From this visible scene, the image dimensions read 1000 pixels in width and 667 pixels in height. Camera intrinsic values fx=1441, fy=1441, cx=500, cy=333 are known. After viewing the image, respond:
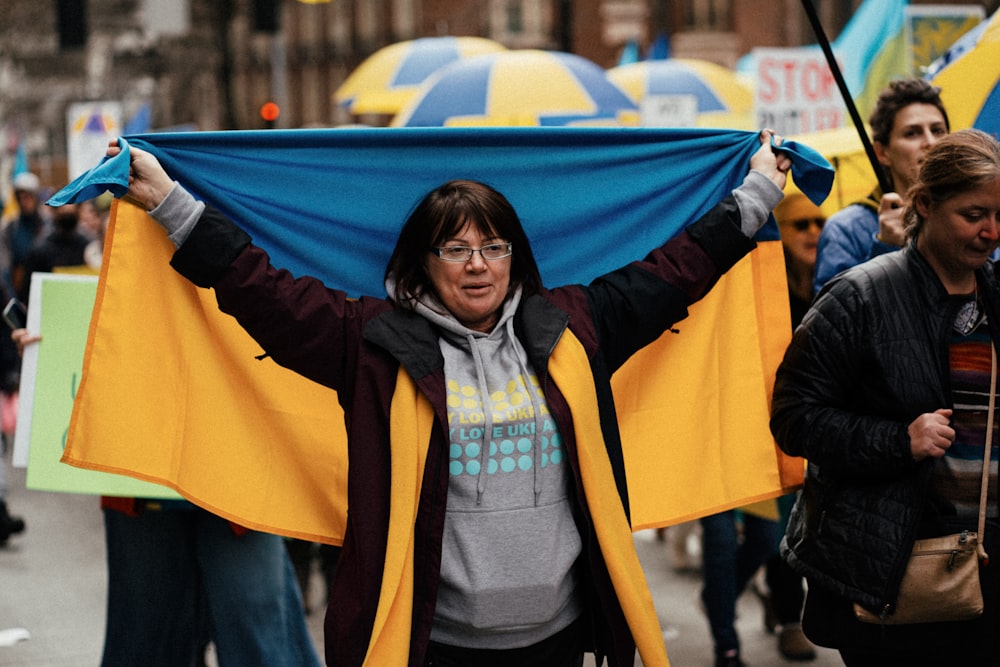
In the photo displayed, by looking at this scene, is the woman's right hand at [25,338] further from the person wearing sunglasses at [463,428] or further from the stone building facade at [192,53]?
the stone building facade at [192,53]

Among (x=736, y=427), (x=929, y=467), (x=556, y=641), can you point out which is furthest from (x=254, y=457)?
(x=929, y=467)

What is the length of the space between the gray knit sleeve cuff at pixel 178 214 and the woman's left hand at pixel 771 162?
4.90ft

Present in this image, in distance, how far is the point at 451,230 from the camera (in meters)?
3.43

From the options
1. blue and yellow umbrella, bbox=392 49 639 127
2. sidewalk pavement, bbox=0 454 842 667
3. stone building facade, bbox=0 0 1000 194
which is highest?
stone building facade, bbox=0 0 1000 194

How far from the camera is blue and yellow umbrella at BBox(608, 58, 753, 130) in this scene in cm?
1303

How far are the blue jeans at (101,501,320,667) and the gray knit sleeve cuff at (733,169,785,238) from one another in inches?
76.7

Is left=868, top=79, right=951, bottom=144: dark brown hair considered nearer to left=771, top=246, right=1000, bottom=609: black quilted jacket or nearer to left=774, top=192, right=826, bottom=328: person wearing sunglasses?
left=774, top=192, right=826, bottom=328: person wearing sunglasses

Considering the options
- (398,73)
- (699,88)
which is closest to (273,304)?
(699,88)

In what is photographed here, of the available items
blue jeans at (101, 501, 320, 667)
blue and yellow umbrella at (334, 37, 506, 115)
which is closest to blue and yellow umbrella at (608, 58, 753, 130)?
blue and yellow umbrella at (334, 37, 506, 115)

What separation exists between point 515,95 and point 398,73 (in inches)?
140

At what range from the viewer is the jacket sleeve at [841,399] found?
11.7 feet

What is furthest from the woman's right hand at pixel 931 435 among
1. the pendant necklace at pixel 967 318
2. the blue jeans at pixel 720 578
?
the blue jeans at pixel 720 578

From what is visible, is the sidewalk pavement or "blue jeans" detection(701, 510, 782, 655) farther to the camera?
the sidewalk pavement

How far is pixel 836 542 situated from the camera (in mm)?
3635
